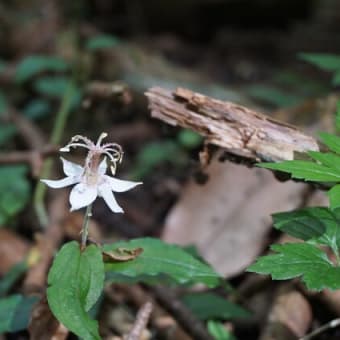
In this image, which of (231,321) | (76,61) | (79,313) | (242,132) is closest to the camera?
(79,313)

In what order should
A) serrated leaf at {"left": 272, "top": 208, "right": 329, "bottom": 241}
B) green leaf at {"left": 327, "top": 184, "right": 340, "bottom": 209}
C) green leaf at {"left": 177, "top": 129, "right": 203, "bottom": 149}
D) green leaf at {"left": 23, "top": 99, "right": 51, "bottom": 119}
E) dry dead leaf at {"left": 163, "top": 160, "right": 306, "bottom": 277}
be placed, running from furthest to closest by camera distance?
green leaf at {"left": 23, "top": 99, "right": 51, "bottom": 119}
green leaf at {"left": 177, "top": 129, "right": 203, "bottom": 149}
dry dead leaf at {"left": 163, "top": 160, "right": 306, "bottom": 277}
serrated leaf at {"left": 272, "top": 208, "right": 329, "bottom": 241}
green leaf at {"left": 327, "top": 184, "right": 340, "bottom": 209}

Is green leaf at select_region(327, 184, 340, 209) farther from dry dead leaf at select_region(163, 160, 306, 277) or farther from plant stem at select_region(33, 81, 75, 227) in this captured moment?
plant stem at select_region(33, 81, 75, 227)

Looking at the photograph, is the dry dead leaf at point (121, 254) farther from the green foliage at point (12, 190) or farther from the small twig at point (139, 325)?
the green foliage at point (12, 190)

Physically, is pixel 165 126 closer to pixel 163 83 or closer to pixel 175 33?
pixel 163 83

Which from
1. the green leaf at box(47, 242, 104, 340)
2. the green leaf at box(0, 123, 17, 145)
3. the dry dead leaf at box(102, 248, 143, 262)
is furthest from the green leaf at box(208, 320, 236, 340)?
the green leaf at box(0, 123, 17, 145)

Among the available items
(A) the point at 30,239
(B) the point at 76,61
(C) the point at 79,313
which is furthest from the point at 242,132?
(B) the point at 76,61

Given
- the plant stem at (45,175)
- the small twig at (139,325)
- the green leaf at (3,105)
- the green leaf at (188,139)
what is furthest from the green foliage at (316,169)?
the green leaf at (3,105)
